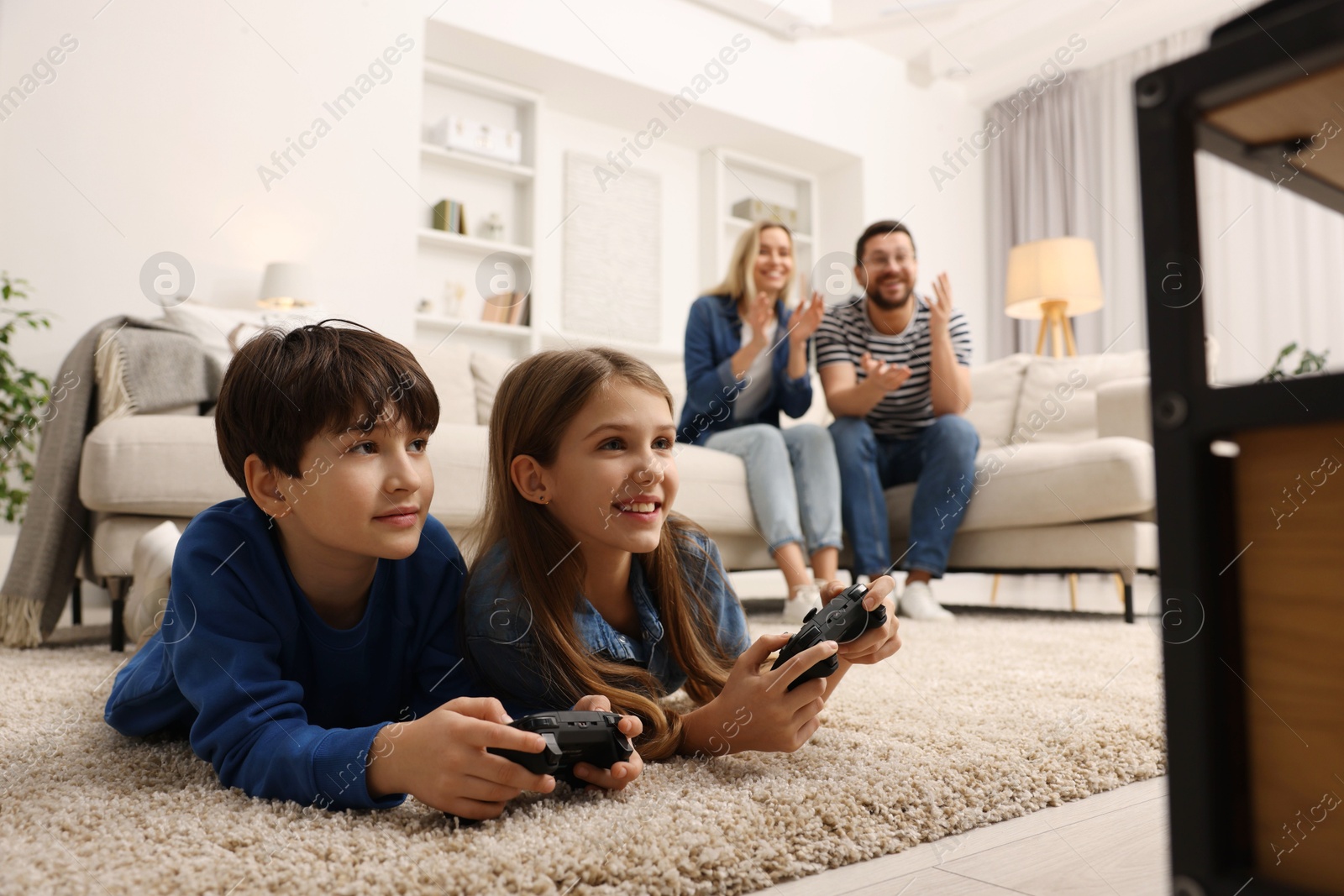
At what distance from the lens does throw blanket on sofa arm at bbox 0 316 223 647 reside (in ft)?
5.22

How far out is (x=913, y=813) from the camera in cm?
63

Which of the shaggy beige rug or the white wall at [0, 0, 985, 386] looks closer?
the shaggy beige rug

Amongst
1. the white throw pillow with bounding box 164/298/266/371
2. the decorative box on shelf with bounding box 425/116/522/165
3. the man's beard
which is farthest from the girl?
the decorative box on shelf with bounding box 425/116/522/165

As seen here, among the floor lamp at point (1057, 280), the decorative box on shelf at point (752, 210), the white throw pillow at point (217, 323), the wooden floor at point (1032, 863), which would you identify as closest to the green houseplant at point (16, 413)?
the white throw pillow at point (217, 323)

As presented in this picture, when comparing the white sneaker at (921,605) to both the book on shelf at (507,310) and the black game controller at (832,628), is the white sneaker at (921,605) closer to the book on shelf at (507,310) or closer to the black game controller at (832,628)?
the black game controller at (832,628)

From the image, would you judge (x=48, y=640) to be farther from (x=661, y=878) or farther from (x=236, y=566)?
(x=661, y=878)

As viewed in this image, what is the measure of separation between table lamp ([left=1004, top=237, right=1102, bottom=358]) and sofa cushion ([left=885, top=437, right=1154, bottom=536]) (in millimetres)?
1917

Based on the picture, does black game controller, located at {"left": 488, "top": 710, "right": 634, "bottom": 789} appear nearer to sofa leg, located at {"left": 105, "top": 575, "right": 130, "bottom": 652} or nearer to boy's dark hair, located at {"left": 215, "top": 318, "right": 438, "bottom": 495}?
boy's dark hair, located at {"left": 215, "top": 318, "right": 438, "bottom": 495}

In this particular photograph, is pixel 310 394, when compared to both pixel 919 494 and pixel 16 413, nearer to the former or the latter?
pixel 919 494

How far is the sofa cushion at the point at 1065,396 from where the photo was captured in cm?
285

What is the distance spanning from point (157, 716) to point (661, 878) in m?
0.59

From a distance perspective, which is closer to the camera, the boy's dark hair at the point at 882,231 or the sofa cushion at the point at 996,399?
the boy's dark hair at the point at 882,231

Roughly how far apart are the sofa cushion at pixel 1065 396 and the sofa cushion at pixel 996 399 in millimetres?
26

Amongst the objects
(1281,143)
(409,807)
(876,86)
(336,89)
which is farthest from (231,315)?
(876,86)
